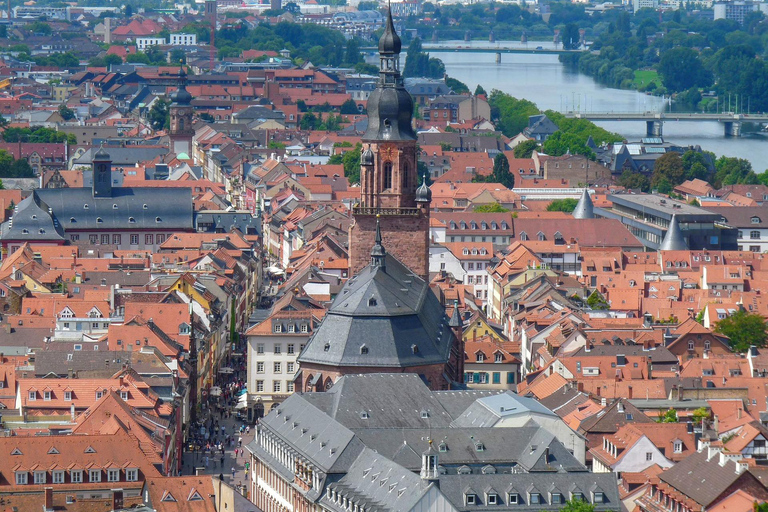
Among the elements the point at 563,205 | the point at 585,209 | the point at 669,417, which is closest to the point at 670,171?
the point at 563,205

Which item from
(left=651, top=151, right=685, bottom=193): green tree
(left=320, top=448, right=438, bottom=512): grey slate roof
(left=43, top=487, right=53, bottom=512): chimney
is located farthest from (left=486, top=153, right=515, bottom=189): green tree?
(left=43, top=487, right=53, bottom=512): chimney

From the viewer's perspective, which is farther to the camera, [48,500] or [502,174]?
[502,174]

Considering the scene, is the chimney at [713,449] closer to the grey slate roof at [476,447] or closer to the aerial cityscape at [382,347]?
the aerial cityscape at [382,347]

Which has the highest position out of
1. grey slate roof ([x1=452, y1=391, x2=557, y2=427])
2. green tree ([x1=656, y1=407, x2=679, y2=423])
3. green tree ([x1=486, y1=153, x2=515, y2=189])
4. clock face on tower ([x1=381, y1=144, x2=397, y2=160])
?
clock face on tower ([x1=381, y1=144, x2=397, y2=160])

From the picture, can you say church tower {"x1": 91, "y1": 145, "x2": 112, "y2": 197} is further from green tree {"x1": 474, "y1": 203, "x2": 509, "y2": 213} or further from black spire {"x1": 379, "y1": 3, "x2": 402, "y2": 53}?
black spire {"x1": 379, "y1": 3, "x2": 402, "y2": 53}

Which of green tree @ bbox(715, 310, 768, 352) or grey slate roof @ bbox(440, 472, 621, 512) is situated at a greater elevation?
grey slate roof @ bbox(440, 472, 621, 512)

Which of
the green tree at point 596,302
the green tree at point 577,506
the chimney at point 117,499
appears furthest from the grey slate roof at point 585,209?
the green tree at point 577,506

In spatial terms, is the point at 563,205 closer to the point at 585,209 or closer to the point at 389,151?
the point at 585,209
